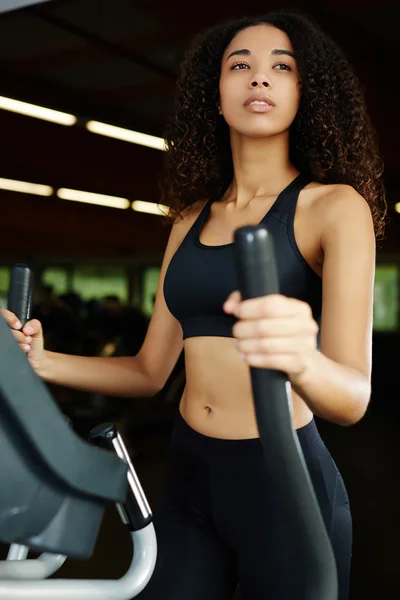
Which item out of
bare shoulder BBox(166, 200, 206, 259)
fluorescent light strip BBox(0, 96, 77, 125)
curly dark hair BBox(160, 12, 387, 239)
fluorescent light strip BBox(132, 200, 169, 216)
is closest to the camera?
curly dark hair BBox(160, 12, 387, 239)

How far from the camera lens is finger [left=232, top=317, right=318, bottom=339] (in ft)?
1.73

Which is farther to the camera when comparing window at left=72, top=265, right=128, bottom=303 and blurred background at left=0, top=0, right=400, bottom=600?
window at left=72, top=265, right=128, bottom=303

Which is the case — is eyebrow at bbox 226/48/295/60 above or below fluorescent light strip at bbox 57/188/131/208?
below

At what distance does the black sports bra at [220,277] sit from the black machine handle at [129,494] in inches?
11.5

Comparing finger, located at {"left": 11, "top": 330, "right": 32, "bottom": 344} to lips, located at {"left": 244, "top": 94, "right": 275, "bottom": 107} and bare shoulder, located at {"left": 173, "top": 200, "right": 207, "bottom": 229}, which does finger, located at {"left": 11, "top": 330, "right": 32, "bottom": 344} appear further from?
lips, located at {"left": 244, "top": 94, "right": 275, "bottom": 107}

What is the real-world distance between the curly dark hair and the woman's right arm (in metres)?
0.15

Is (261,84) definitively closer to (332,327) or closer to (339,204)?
(339,204)

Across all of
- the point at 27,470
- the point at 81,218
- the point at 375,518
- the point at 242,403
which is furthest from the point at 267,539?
the point at 81,218

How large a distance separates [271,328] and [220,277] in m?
0.55

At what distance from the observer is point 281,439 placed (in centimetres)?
53

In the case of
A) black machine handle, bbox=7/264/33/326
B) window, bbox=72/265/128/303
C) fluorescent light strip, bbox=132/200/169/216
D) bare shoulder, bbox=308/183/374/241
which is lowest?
black machine handle, bbox=7/264/33/326

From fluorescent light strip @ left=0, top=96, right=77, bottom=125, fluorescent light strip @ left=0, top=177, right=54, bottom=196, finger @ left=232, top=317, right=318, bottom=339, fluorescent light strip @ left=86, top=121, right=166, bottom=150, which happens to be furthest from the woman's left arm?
fluorescent light strip @ left=0, top=177, right=54, bottom=196

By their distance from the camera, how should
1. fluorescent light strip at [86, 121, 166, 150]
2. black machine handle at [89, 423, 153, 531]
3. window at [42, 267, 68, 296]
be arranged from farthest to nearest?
1. window at [42, 267, 68, 296]
2. fluorescent light strip at [86, 121, 166, 150]
3. black machine handle at [89, 423, 153, 531]

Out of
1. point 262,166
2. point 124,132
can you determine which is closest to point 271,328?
point 262,166
